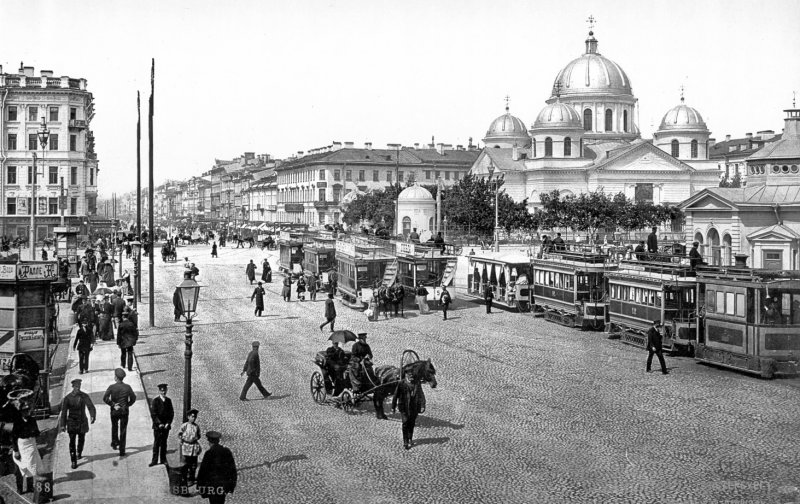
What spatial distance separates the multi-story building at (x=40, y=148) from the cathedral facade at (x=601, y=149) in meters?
38.9

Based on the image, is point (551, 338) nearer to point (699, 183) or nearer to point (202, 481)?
point (202, 481)

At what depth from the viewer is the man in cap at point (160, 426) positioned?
12.7 meters

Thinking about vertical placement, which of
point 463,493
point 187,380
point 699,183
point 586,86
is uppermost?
point 586,86

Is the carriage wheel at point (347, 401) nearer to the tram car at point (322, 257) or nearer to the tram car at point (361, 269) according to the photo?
the tram car at point (361, 269)

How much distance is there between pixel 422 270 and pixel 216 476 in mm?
23372

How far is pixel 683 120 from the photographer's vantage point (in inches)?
3529

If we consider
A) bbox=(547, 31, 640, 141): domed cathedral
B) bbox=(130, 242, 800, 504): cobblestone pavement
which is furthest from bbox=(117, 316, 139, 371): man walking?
bbox=(547, 31, 640, 141): domed cathedral

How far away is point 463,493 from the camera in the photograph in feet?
37.6

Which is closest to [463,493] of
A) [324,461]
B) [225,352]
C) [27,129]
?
[324,461]

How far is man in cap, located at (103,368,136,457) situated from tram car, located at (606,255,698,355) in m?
14.4

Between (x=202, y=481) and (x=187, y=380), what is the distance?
3.52 m

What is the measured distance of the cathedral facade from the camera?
84.2 meters

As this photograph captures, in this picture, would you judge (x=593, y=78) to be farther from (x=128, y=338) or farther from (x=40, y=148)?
(x=128, y=338)

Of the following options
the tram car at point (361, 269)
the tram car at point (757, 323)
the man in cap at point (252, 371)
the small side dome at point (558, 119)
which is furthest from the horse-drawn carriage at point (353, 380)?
the small side dome at point (558, 119)
